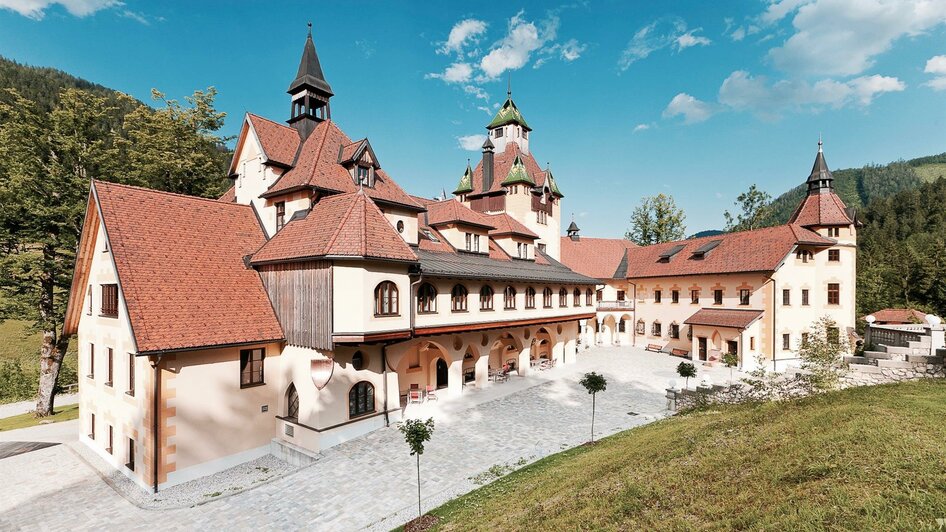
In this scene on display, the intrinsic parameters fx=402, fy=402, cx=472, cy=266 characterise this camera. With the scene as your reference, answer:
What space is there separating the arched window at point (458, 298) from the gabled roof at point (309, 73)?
1210 cm

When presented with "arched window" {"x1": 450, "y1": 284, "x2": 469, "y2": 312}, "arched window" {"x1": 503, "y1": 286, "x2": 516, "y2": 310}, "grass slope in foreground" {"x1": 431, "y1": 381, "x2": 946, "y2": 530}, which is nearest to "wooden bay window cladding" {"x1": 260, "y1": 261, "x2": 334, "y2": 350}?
"arched window" {"x1": 450, "y1": 284, "x2": 469, "y2": 312}

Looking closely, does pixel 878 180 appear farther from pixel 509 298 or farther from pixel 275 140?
pixel 275 140

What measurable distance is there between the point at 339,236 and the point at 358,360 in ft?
15.8

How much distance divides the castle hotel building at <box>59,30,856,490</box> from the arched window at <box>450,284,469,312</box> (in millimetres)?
80

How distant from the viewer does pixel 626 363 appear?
28.4 metres

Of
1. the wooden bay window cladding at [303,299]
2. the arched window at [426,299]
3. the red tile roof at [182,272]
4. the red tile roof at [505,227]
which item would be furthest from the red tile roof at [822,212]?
the red tile roof at [182,272]

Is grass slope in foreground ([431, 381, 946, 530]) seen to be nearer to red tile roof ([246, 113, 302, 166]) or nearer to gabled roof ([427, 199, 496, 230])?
gabled roof ([427, 199, 496, 230])

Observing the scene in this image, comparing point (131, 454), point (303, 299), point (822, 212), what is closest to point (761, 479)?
point (303, 299)

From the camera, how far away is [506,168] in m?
33.3

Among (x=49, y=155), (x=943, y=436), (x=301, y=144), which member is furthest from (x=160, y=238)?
(x=943, y=436)

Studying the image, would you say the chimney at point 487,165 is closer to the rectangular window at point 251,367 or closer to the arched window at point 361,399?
the arched window at point 361,399

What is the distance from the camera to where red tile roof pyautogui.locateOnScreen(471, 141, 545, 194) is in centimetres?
3325

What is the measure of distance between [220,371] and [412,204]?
10476 millimetres

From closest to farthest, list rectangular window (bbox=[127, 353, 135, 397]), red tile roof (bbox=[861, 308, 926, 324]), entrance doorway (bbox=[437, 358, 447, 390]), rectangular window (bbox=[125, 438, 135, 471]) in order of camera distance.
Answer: rectangular window (bbox=[127, 353, 135, 397]), rectangular window (bbox=[125, 438, 135, 471]), entrance doorway (bbox=[437, 358, 447, 390]), red tile roof (bbox=[861, 308, 926, 324])
